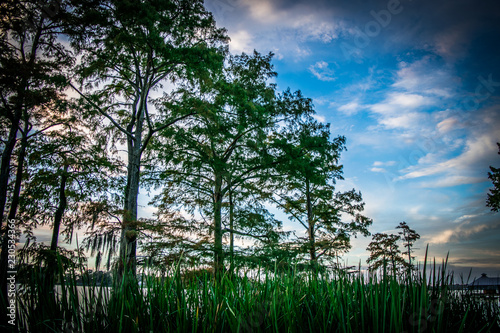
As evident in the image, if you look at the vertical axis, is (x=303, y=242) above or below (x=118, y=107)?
below

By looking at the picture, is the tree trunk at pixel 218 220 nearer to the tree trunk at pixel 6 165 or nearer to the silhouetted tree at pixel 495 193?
the tree trunk at pixel 6 165

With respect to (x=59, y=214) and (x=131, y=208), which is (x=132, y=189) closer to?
(x=131, y=208)

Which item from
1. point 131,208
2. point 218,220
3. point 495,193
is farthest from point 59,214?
point 495,193

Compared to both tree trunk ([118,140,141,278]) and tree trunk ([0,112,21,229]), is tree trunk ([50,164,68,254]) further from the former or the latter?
Result: tree trunk ([0,112,21,229])

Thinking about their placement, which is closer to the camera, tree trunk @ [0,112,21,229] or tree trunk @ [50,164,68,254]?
tree trunk @ [0,112,21,229]

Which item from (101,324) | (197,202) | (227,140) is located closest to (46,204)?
(197,202)

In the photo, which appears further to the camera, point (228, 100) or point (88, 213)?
point (228, 100)

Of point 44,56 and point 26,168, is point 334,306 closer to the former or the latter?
point 44,56

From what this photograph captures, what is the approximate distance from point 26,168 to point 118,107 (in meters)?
5.68

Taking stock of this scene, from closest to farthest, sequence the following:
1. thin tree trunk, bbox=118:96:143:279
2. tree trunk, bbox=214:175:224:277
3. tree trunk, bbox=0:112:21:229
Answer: tree trunk, bbox=0:112:21:229 < thin tree trunk, bbox=118:96:143:279 < tree trunk, bbox=214:175:224:277

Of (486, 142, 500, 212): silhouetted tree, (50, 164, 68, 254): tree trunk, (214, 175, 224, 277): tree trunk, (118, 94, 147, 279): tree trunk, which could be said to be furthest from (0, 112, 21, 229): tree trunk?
(486, 142, 500, 212): silhouetted tree

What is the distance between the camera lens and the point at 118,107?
16938mm

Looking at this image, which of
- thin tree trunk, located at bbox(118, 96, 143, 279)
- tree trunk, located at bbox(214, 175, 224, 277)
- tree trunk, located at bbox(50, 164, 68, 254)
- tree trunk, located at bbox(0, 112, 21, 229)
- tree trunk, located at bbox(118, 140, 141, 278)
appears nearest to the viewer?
tree trunk, located at bbox(0, 112, 21, 229)

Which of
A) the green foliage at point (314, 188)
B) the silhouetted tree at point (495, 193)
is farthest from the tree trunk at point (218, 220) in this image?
the silhouetted tree at point (495, 193)
